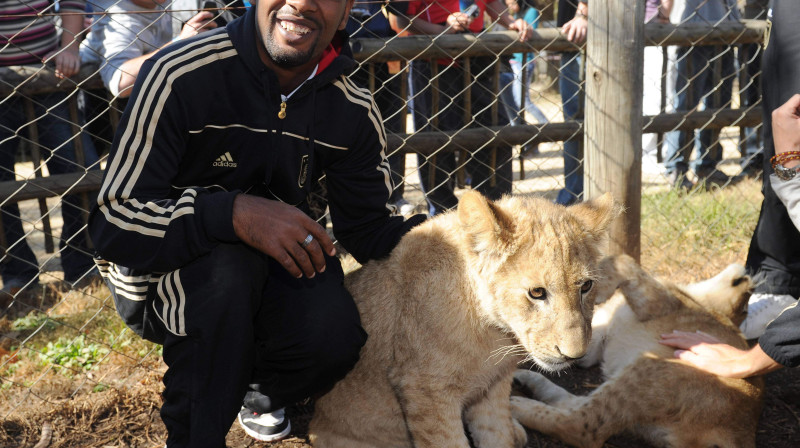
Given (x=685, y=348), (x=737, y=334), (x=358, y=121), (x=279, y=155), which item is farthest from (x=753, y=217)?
(x=279, y=155)

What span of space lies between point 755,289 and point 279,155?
2970 millimetres

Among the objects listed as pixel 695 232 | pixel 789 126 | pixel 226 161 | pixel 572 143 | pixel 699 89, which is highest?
pixel 226 161

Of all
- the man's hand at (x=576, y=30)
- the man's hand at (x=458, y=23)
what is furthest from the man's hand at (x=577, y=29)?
the man's hand at (x=458, y=23)

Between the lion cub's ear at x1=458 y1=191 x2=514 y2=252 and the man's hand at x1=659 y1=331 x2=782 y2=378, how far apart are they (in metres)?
1.26

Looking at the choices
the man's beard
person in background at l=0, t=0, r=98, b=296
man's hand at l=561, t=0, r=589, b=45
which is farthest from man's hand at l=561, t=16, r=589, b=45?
person in background at l=0, t=0, r=98, b=296

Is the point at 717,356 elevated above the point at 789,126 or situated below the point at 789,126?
below

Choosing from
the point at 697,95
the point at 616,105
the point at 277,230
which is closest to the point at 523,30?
the point at 616,105

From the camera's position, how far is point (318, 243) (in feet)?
8.83

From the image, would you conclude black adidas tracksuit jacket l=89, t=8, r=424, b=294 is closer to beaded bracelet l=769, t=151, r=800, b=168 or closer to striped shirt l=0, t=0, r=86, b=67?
beaded bracelet l=769, t=151, r=800, b=168

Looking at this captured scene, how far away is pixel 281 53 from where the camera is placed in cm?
281

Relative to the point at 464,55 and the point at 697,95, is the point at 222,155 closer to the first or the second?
the point at 464,55

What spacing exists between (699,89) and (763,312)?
120 inches

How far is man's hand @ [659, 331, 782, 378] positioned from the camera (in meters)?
3.17

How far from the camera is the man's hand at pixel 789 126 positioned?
317 centimetres
